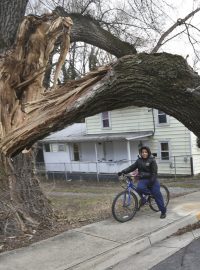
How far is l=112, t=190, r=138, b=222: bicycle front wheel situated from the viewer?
9.31 m

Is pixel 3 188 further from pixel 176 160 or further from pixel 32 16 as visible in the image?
pixel 176 160

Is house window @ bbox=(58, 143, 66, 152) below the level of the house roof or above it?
below

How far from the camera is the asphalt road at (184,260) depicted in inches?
249

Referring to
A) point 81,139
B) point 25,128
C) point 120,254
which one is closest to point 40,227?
point 120,254

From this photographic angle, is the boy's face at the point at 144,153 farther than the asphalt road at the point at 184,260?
Yes

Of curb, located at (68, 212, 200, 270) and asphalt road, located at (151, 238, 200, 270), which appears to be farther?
curb, located at (68, 212, 200, 270)

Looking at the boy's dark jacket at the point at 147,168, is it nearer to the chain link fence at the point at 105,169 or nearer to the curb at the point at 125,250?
the curb at the point at 125,250

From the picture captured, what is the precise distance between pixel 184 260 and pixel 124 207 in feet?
9.66

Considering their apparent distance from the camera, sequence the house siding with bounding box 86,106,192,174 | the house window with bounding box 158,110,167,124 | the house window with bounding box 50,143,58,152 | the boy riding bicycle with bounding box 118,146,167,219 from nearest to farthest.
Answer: the boy riding bicycle with bounding box 118,146,167,219 < the house siding with bounding box 86,106,192,174 < the house window with bounding box 158,110,167,124 < the house window with bounding box 50,143,58,152

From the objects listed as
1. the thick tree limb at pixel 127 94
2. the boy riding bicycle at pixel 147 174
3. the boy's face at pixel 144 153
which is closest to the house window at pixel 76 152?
the boy riding bicycle at pixel 147 174

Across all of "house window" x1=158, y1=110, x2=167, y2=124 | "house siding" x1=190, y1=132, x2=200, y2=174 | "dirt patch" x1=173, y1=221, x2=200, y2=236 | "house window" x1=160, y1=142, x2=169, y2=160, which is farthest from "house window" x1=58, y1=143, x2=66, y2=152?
"dirt patch" x1=173, y1=221, x2=200, y2=236

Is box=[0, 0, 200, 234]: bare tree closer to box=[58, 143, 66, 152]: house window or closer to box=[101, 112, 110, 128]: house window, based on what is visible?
box=[101, 112, 110, 128]: house window

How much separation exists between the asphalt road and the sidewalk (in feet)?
2.14

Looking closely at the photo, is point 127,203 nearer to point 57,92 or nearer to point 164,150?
point 57,92
